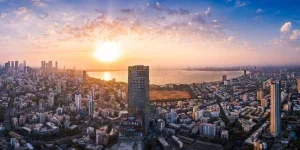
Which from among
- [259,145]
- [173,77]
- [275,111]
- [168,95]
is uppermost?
[173,77]

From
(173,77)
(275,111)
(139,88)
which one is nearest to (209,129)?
(275,111)

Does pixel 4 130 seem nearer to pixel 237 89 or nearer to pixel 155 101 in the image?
pixel 155 101

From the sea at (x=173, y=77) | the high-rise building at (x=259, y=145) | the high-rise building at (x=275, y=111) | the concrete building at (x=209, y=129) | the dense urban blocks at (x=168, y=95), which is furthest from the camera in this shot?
the sea at (x=173, y=77)

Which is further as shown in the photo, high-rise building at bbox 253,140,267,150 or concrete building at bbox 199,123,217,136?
concrete building at bbox 199,123,217,136

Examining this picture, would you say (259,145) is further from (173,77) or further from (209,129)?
(173,77)

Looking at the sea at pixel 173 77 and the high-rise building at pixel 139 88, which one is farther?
the sea at pixel 173 77

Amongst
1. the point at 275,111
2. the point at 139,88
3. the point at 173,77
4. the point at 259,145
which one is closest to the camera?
the point at 259,145

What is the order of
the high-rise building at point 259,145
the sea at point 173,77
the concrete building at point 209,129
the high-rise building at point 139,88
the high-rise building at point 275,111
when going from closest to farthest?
the high-rise building at point 259,145, the high-rise building at point 139,88, the high-rise building at point 275,111, the concrete building at point 209,129, the sea at point 173,77

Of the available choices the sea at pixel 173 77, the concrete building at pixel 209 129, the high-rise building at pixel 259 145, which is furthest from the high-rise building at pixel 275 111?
the sea at pixel 173 77

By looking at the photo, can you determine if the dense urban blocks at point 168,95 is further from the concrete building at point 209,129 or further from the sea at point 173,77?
the concrete building at point 209,129

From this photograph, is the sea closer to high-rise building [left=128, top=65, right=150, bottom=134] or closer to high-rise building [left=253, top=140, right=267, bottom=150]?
high-rise building [left=128, top=65, right=150, bottom=134]

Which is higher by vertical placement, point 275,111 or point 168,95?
point 275,111

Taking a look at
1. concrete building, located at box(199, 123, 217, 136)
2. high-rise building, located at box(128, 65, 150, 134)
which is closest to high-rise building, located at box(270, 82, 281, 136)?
concrete building, located at box(199, 123, 217, 136)
